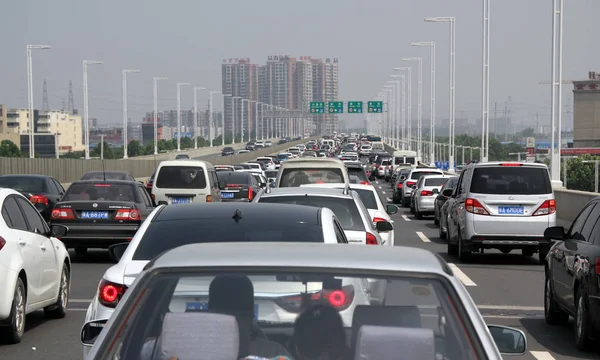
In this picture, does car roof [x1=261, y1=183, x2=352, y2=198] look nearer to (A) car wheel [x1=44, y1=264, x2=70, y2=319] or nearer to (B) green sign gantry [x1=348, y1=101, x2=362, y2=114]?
(A) car wheel [x1=44, y1=264, x2=70, y2=319]

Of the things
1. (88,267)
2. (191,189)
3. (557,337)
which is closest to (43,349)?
(557,337)

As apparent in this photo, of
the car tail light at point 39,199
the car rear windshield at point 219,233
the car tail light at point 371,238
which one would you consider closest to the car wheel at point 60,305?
the car tail light at point 371,238

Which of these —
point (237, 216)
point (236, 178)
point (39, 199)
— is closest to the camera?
point (237, 216)

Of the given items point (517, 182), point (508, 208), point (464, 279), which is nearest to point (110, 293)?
point (464, 279)

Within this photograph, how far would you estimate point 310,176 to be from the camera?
20.8 m

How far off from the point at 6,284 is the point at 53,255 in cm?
194

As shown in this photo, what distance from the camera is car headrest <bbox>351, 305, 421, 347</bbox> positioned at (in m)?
4.15

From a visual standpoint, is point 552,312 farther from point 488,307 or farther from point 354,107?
point 354,107

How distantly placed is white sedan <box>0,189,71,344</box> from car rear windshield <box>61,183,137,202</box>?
721cm

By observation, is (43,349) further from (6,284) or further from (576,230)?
(576,230)

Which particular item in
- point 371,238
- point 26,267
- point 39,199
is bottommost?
point 39,199

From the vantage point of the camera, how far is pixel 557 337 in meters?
11.3

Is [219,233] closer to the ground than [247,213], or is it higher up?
closer to the ground

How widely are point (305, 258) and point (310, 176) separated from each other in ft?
54.9
